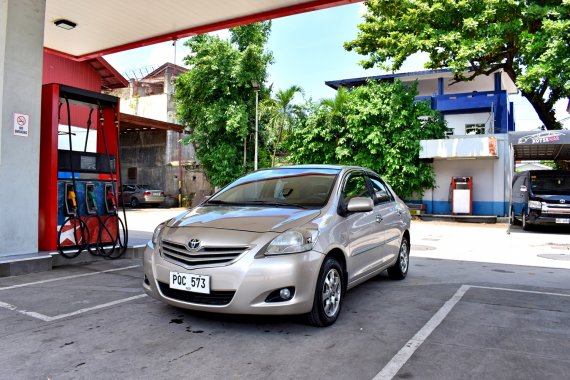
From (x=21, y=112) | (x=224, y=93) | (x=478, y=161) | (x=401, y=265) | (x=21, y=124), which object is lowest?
(x=401, y=265)

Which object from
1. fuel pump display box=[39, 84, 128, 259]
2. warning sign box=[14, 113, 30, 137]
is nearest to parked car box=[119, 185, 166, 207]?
fuel pump display box=[39, 84, 128, 259]

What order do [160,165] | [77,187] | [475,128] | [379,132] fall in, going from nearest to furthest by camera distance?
[77,187], [379,132], [475,128], [160,165]

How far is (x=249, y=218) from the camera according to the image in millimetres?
3926

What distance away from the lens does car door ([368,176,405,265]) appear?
5.23m

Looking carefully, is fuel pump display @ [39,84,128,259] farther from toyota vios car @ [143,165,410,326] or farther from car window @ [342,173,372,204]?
car window @ [342,173,372,204]

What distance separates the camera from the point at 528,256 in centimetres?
868

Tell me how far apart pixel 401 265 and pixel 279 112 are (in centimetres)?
1744

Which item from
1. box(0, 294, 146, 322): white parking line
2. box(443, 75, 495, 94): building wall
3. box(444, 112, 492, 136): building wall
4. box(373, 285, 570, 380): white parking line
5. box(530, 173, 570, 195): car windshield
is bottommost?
box(373, 285, 570, 380): white parking line

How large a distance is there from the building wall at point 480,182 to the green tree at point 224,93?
29.9ft

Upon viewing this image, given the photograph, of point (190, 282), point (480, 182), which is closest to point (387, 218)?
point (190, 282)

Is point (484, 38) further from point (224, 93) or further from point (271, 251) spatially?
point (271, 251)

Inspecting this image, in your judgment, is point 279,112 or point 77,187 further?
point 279,112

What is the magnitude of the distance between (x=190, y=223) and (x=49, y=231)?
12.2 feet

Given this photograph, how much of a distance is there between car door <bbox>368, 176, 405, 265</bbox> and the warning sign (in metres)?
4.83
